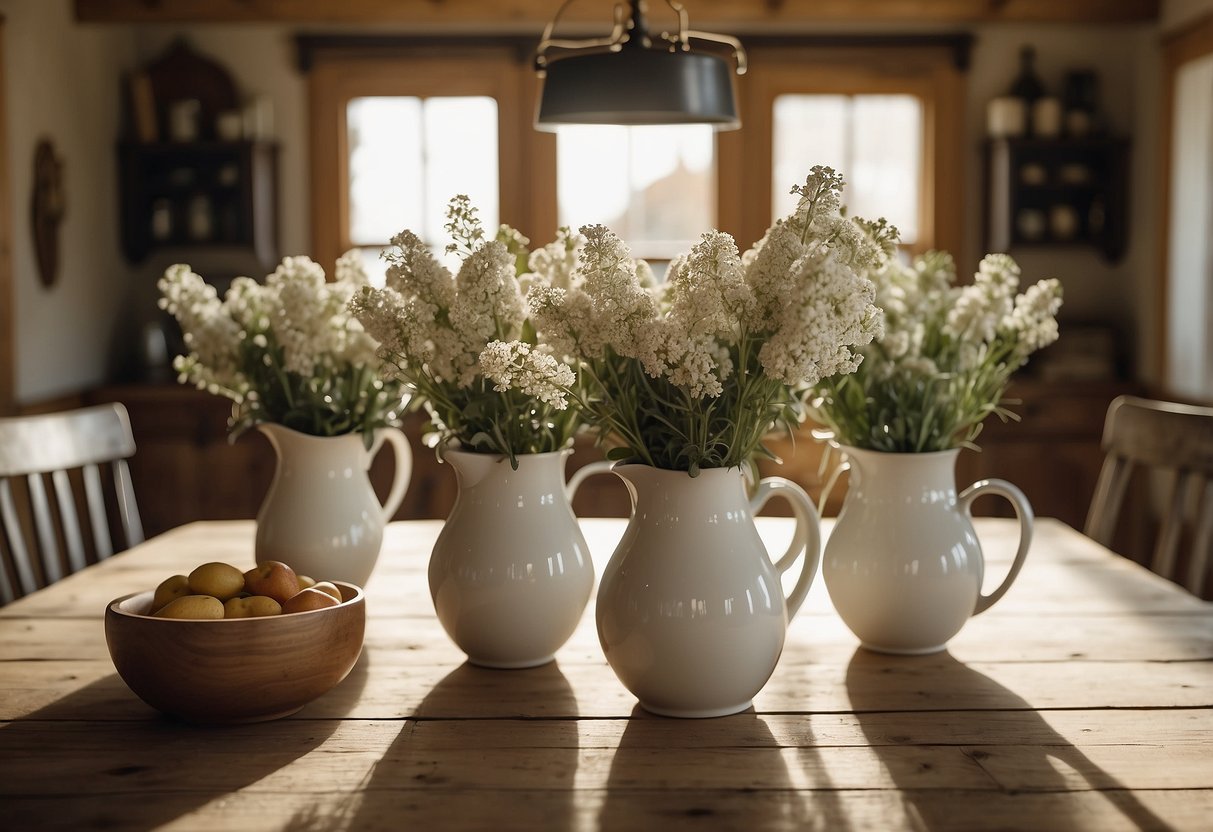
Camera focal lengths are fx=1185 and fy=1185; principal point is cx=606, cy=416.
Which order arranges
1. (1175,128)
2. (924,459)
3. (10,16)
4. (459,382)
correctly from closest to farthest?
→ (459,382)
(924,459)
(10,16)
(1175,128)

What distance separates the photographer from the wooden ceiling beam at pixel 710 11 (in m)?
4.30

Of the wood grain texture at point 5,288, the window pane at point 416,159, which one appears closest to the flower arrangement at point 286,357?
the wood grain texture at point 5,288

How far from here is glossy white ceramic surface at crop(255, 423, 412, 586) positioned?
5.02ft

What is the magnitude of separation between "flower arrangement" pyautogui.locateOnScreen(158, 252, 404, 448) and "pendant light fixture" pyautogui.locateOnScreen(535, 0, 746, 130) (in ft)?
1.34

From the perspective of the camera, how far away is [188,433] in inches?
167

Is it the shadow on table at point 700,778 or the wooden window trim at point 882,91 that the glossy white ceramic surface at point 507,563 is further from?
the wooden window trim at point 882,91

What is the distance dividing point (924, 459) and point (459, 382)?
55 centimetres

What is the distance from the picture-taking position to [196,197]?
4477 millimetres

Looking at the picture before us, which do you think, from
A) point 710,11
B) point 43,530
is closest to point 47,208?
point 43,530

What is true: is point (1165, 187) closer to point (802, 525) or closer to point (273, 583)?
point (802, 525)

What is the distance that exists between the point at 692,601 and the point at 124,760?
555mm

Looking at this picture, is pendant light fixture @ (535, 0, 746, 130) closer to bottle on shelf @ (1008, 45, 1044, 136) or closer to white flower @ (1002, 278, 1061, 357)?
white flower @ (1002, 278, 1061, 357)

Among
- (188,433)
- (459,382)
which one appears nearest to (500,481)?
(459,382)

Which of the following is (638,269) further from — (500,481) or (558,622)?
(558,622)
